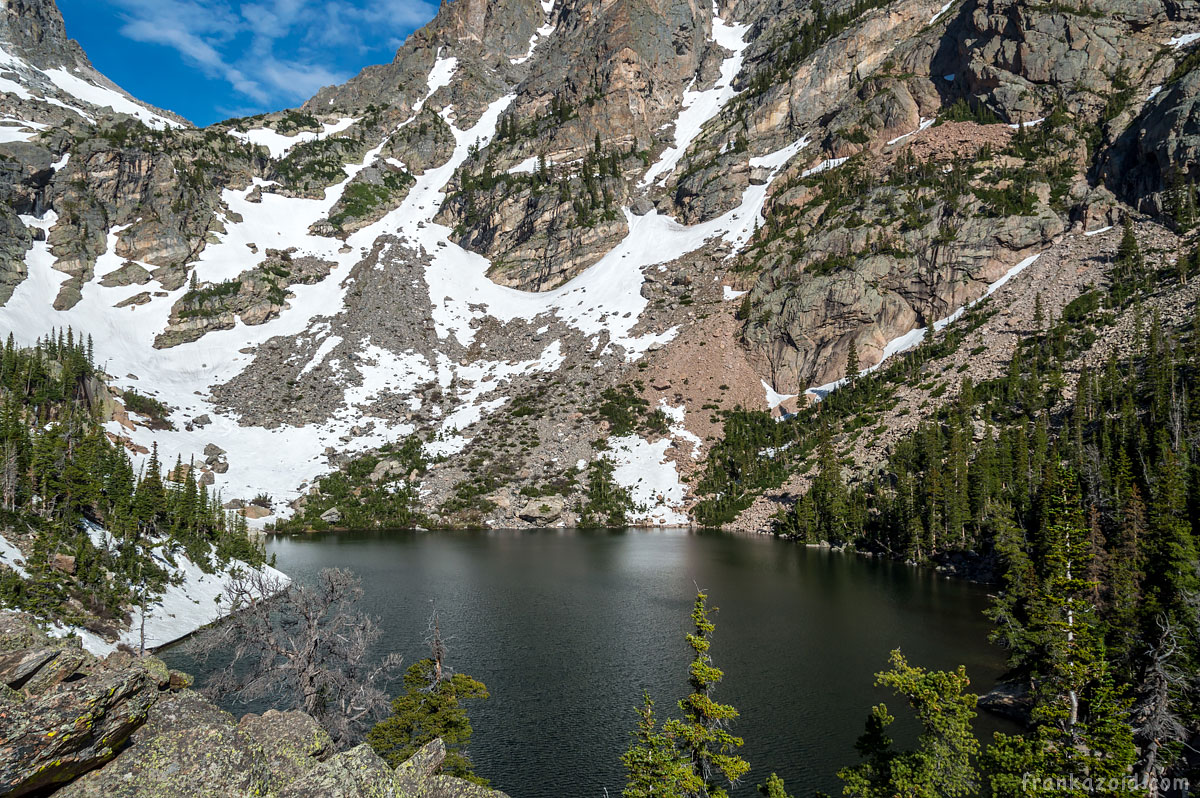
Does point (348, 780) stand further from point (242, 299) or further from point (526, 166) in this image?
point (526, 166)

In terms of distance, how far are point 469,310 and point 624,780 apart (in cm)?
13034

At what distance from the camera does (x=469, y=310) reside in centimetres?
14225

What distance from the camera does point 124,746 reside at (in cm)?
610

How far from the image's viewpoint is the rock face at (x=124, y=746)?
5.24 metres

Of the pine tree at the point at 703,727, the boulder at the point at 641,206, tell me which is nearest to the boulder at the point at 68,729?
the pine tree at the point at 703,727

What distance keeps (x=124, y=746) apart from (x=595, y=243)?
150134 mm

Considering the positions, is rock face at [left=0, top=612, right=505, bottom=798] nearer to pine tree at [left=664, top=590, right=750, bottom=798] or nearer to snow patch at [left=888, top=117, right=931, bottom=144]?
pine tree at [left=664, top=590, right=750, bottom=798]

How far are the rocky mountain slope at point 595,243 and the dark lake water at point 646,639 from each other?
1334 inches

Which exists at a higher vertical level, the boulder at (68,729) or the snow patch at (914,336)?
the snow patch at (914,336)

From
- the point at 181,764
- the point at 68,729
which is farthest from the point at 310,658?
the point at 68,729

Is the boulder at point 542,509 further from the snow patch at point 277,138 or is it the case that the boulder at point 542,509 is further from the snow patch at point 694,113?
the snow patch at point 277,138

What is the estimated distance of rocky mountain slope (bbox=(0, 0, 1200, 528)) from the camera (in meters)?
98.9

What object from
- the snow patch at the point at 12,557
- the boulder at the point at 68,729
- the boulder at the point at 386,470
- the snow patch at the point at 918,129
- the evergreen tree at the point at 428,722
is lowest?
the evergreen tree at the point at 428,722

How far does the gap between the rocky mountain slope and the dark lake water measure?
33879mm
